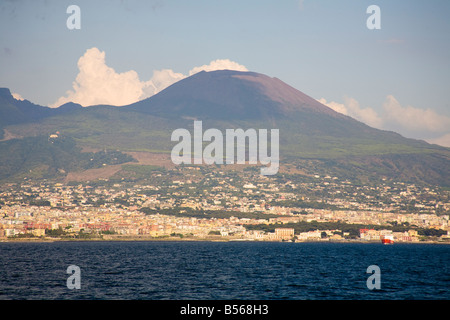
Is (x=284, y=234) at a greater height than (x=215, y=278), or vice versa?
(x=215, y=278)

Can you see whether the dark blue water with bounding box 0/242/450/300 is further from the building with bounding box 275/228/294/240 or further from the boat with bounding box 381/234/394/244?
the boat with bounding box 381/234/394/244

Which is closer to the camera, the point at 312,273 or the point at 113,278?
the point at 113,278

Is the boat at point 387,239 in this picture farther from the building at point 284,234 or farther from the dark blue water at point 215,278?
the dark blue water at point 215,278

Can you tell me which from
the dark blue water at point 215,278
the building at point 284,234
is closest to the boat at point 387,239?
the building at point 284,234

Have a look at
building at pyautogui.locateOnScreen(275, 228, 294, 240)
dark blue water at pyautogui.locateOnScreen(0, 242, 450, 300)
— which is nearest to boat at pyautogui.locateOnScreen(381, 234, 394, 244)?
building at pyautogui.locateOnScreen(275, 228, 294, 240)

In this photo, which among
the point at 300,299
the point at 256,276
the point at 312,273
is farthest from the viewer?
the point at 312,273

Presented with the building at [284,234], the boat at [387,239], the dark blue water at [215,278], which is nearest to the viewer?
the dark blue water at [215,278]

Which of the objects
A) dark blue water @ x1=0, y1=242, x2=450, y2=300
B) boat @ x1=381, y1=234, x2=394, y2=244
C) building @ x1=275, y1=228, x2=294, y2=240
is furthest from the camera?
building @ x1=275, y1=228, x2=294, y2=240

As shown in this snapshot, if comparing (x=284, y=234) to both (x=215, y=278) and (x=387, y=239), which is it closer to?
(x=387, y=239)

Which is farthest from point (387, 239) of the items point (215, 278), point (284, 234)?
point (215, 278)
